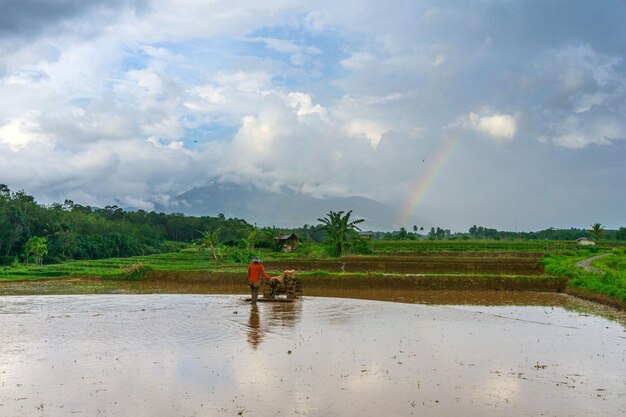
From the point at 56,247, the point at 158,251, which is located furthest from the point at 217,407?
the point at 158,251

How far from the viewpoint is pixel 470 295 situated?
25.4m

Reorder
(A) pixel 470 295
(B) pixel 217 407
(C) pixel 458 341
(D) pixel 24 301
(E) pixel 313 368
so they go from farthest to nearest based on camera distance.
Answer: (A) pixel 470 295 → (D) pixel 24 301 → (C) pixel 458 341 → (E) pixel 313 368 → (B) pixel 217 407

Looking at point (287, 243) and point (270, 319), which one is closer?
point (270, 319)

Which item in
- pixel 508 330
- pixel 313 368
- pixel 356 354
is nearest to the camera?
pixel 313 368

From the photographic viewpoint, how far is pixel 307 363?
10758 mm

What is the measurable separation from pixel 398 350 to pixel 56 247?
6347 centimetres

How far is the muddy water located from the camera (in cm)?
820

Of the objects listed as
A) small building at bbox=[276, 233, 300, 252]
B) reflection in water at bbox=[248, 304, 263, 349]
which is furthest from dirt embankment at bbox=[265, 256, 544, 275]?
small building at bbox=[276, 233, 300, 252]

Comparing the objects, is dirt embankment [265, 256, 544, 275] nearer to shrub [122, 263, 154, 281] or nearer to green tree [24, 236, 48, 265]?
shrub [122, 263, 154, 281]

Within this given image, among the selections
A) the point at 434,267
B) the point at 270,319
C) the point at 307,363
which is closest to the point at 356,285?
the point at 434,267

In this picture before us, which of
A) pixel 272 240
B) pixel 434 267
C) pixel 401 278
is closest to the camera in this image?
pixel 401 278

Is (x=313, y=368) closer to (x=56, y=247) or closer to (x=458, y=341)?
(x=458, y=341)

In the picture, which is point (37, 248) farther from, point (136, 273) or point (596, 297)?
point (596, 297)

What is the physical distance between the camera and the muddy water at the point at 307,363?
8.20 meters
